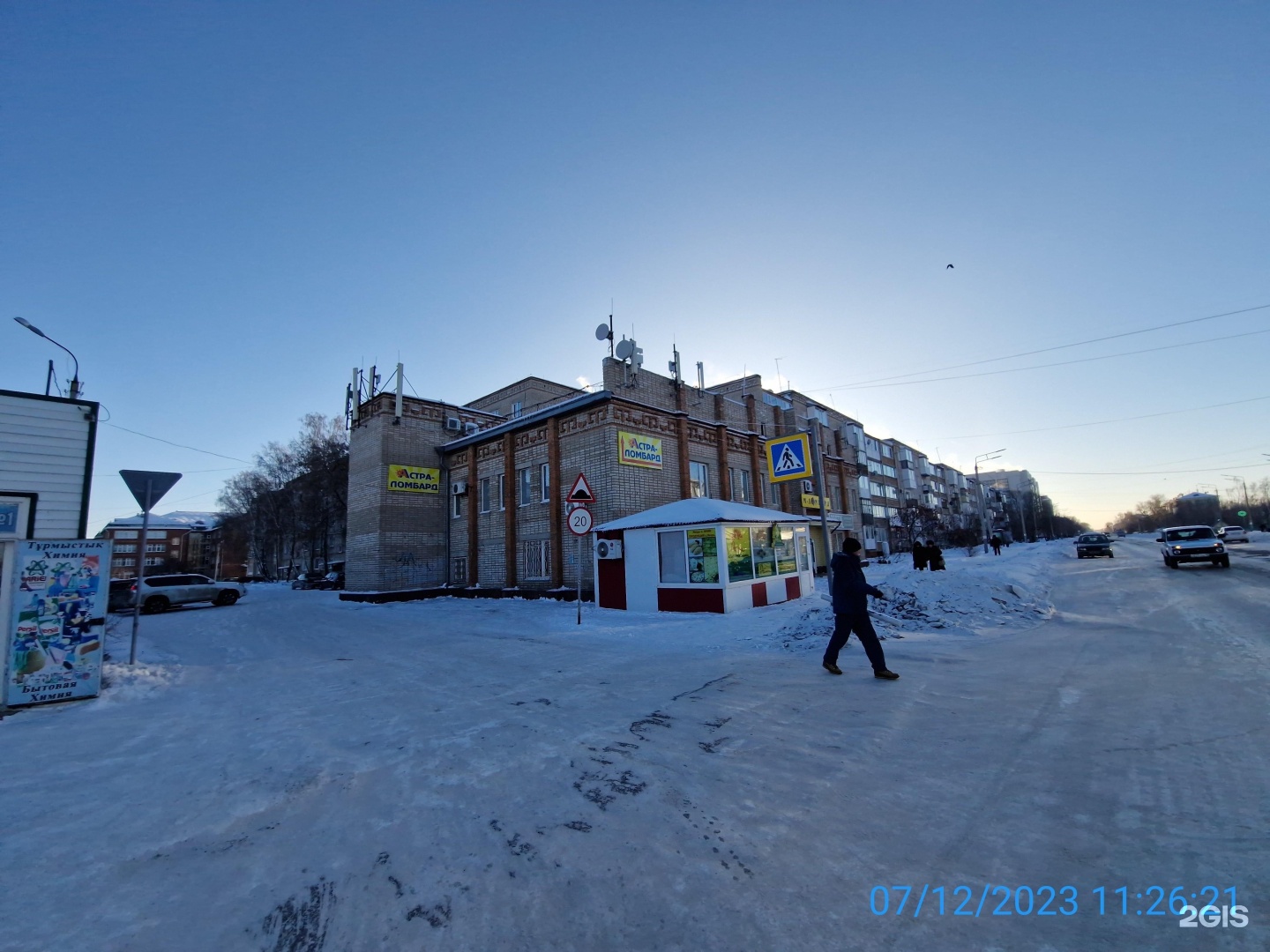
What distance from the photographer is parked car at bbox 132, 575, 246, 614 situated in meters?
22.2

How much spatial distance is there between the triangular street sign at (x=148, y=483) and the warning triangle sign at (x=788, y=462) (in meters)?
13.7

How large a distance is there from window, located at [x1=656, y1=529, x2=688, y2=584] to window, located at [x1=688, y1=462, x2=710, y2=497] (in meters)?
7.53

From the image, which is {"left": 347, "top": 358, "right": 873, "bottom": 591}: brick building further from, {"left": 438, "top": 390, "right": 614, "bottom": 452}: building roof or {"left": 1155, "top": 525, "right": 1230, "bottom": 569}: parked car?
{"left": 1155, "top": 525, "right": 1230, "bottom": 569}: parked car

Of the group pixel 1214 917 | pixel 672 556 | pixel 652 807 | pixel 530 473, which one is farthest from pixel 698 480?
pixel 1214 917

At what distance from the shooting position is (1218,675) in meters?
6.07

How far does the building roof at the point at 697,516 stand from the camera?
539 inches

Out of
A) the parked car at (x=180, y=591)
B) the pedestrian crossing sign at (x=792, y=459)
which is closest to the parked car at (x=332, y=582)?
the parked car at (x=180, y=591)

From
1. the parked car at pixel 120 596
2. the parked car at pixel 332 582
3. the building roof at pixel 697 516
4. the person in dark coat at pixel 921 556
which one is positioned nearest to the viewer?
the building roof at pixel 697 516

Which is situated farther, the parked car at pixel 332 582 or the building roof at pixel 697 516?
the parked car at pixel 332 582

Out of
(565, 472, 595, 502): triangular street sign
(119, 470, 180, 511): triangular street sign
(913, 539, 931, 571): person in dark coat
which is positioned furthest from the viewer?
(913, 539, 931, 571): person in dark coat

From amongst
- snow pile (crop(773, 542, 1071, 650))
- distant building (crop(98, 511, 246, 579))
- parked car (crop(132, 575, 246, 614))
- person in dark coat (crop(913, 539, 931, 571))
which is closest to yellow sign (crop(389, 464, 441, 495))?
parked car (crop(132, 575, 246, 614))

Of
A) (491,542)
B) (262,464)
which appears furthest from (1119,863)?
(262,464)

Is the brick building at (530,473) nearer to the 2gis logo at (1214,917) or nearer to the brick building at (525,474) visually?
the brick building at (525,474)

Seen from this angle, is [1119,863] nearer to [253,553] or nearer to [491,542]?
[491,542]
